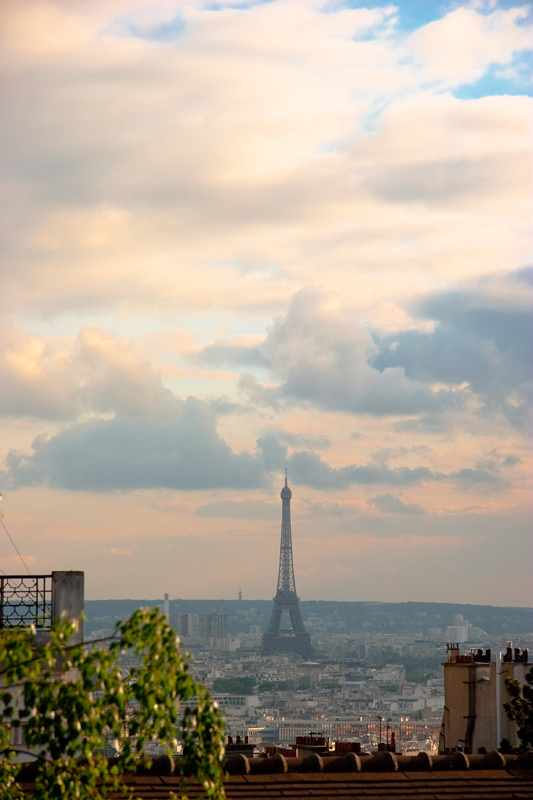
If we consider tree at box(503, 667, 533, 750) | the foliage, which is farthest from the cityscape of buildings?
tree at box(503, 667, 533, 750)

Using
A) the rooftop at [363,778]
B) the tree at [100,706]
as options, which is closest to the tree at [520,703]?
the rooftop at [363,778]

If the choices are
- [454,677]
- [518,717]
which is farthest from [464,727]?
[518,717]

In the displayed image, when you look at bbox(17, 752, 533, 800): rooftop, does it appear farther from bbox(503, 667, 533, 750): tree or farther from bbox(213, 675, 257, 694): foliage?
bbox(213, 675, 257, 694): foliage

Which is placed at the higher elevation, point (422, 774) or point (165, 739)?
point (165, 739)

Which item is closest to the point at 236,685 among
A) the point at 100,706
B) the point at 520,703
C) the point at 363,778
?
the point at 520,703

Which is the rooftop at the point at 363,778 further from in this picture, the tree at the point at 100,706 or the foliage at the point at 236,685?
the foliage at the point at 236,685

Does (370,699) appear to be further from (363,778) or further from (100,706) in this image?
(100,706)

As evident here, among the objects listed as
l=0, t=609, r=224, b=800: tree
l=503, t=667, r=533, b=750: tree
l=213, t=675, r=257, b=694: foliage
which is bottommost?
l=213, t=675, r=257, b=694: foliage

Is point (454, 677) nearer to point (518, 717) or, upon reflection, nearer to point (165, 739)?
point (518, 717)
